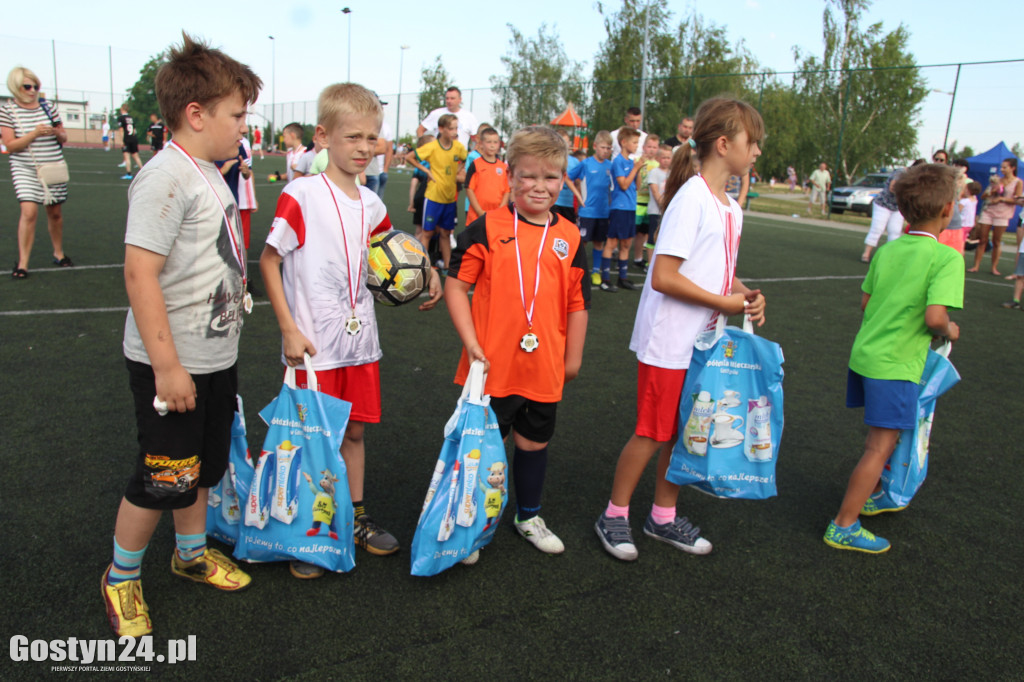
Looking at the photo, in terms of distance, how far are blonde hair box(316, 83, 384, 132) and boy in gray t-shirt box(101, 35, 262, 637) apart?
0.25 m

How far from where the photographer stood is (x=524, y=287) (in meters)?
2.54

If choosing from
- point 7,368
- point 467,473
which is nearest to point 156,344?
point 467,473

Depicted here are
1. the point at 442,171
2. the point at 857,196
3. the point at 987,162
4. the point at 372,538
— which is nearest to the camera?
the point at 372,538

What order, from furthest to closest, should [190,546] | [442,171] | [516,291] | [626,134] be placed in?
[442,171]
[626,134]
[516,291]
[190,546]

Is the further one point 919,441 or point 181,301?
point 919,441

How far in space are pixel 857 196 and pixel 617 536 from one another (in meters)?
23.1

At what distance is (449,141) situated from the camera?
8.64 meters

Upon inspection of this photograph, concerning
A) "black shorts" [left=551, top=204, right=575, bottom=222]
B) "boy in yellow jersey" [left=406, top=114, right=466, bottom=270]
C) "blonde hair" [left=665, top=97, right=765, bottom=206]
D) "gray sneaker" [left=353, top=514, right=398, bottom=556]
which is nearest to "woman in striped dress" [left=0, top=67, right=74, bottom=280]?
"boy in yellow jersey" [left=406, top=114, right=466, bottom=270]

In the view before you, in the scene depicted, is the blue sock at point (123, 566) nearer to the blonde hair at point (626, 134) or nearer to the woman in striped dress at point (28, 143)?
the woman in striped dress at point (28, 143)

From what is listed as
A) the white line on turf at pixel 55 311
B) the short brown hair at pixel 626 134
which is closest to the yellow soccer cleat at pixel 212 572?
the white line on turf at pixel 55 311

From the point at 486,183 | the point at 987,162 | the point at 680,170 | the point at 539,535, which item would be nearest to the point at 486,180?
the point at 486,183

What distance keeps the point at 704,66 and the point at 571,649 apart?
3722cm

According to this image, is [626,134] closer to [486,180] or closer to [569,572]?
[486,180]

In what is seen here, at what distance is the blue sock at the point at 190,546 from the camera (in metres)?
2.43
